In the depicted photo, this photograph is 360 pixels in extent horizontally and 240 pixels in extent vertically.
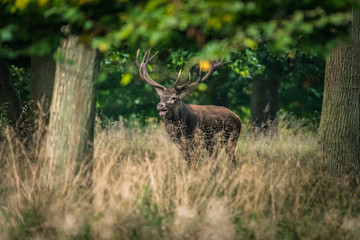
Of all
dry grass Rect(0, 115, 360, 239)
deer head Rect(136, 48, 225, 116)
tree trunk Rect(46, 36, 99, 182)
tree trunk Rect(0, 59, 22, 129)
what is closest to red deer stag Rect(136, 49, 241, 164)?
deer head Rect(136, 48, 225, 116)

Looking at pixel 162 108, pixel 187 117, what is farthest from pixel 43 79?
pixel 187 117

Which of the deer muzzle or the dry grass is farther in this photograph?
the deer muzzle

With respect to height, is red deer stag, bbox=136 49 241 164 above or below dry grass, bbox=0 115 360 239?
above

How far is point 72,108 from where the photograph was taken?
5527mm

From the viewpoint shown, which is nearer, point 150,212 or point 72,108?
point 150,212

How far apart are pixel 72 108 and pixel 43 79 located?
129 inches

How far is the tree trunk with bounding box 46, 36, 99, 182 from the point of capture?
18.0 ft

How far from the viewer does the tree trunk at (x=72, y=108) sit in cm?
550

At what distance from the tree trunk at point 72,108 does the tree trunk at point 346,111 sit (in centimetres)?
394

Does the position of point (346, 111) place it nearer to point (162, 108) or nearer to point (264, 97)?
point (162, 108)

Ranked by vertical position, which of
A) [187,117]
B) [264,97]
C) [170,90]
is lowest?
[187,117]

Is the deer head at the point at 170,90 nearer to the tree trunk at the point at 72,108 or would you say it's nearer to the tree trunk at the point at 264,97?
the tree trunk at the point at 72,108

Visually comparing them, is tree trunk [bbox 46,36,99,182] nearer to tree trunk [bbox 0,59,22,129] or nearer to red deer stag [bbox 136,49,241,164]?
red deer stag [bbox 136,49,241,164]

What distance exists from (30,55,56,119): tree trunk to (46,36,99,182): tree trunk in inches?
117
